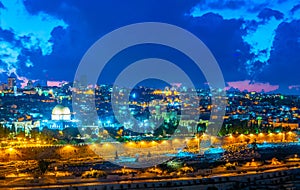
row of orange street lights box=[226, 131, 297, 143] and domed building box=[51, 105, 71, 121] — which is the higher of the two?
domed building box=[51, 105, 71, 121]

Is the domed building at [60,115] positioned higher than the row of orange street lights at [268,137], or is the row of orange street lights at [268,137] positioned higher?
the domed building at [60,115]

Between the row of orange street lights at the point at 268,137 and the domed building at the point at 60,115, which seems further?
the domed building at the point at 60,115

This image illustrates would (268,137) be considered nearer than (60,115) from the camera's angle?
Yes

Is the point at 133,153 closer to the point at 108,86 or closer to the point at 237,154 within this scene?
the point at 237,154

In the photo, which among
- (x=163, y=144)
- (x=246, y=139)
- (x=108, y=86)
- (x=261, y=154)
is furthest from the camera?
(x=108, y=86)

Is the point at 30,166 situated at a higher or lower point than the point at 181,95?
lower

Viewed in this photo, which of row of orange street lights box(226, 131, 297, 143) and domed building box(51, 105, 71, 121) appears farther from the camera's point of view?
domed building box(51, 105, 71, 121)

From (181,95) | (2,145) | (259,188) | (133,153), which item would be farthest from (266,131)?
(181,95)

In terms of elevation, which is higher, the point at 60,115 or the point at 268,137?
the point at 60,115

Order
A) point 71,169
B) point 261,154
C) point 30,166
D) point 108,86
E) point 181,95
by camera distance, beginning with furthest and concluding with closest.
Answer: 1. point 108,86
2. point 181,95
3. point 261,154
4. point 30,166
5. point 71,169

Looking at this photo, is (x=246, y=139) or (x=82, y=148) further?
(x=246, y=139)

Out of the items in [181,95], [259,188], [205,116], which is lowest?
[259,188]
